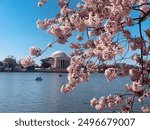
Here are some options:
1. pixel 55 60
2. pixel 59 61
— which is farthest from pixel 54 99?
pixel 59 61

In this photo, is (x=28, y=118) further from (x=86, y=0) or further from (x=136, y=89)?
(x=86, y=0)

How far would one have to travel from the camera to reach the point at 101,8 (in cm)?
297

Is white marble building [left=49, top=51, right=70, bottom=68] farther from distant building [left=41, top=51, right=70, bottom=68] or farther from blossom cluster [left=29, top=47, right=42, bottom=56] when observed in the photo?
blossom cluster [left=29, top=47, right=42, bottom=56]

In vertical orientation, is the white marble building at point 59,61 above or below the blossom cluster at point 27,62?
above

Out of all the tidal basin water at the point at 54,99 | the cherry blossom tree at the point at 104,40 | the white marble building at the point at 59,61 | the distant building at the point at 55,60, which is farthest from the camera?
the tidal basin water at the point at 54,99

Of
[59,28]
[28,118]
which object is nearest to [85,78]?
[59,28]

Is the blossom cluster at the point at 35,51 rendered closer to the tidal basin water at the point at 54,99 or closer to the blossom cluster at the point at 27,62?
the blossom cluster at the point at 27,62

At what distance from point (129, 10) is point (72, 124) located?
1371 millimetres

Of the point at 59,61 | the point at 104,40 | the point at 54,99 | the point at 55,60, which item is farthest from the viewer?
the point at 54,99

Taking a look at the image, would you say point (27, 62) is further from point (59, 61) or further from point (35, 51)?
point (59, 61)

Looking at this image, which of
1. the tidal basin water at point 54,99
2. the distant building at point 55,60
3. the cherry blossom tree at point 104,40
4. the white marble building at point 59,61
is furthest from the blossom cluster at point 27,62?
the tidal basin water at point 54,99

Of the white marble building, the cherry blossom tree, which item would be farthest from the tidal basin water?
the cherry blossom tree

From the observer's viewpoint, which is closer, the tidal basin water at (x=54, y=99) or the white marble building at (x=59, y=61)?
the white marble building at (x=59, y=61)

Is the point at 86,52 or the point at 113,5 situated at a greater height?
the point at 113,5
